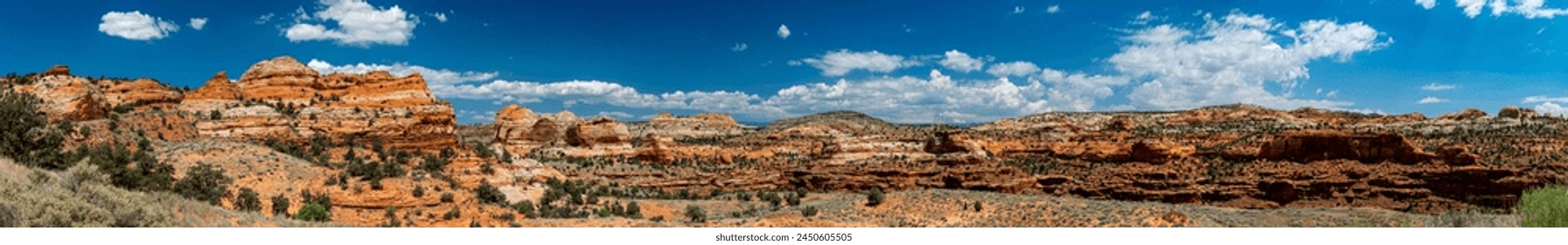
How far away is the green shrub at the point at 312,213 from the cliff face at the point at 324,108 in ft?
27.5

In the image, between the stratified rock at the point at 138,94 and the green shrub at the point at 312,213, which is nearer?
Result: the green shrub at the point at 312,213

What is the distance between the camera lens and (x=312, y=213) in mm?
18969

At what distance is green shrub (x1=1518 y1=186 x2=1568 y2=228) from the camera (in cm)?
849

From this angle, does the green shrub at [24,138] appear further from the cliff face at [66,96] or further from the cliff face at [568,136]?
the cliff face at [568,136]

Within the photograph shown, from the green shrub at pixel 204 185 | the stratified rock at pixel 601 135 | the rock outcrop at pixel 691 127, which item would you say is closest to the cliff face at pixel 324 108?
the green shrub at pixel 204 185

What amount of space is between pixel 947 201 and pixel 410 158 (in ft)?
58.8

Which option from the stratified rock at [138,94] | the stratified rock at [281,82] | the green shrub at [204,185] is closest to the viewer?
the green shrub at [204,185]

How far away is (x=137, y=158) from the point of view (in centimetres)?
1980

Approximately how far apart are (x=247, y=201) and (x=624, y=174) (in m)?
27.4

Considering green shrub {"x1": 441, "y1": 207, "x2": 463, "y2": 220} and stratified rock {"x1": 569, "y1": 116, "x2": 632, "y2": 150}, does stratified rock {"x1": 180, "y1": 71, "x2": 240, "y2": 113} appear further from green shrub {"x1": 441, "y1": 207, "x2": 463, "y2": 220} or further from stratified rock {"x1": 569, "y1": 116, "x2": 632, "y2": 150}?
stratified rock {"x1": 569, "y1": 116, "x2": 632, "y2": 150}

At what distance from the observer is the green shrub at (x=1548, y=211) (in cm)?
849

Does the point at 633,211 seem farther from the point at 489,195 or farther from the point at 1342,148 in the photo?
the point at 1342,148

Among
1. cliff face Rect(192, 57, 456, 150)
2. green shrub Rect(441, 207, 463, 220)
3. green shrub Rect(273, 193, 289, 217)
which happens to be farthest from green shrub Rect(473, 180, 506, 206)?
green shrub Rect(273, 193, 289, 217)

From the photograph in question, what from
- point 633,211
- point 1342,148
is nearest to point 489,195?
point 633,211
